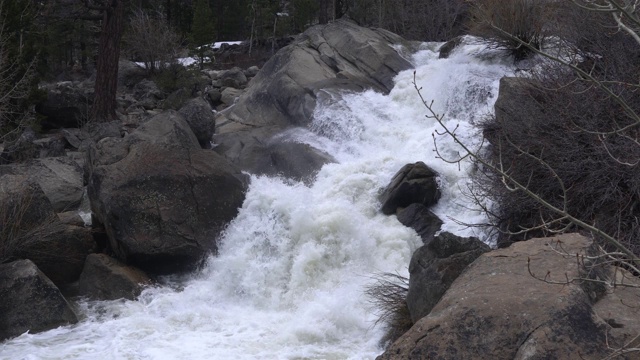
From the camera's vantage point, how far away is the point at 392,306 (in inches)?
332

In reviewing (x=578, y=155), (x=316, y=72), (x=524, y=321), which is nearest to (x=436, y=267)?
(x=524, y=321)

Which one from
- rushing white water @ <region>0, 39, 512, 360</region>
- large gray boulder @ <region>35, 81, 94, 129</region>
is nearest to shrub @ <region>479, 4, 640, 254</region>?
rushing white water @ <region>0, 39, 512, 360</region>

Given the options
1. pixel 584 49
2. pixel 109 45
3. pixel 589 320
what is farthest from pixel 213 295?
pixel 109 45

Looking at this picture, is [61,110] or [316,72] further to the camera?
[61,110]

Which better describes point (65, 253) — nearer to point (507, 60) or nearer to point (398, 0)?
point (507, 60)

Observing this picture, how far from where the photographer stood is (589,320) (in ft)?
17.6

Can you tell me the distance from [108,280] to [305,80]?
7.86 m

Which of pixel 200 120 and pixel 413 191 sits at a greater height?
pixel 200 120

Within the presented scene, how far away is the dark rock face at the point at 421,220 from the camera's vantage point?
10828mm

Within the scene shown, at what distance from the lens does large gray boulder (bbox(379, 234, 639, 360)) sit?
5.25 m

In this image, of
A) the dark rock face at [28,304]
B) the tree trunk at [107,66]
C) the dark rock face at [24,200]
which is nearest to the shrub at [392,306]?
the dark rock face at [28,304]

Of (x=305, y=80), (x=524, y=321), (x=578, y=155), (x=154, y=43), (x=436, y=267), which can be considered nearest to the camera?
(x=524, y=321)

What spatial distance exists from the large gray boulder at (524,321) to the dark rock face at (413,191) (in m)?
5.27

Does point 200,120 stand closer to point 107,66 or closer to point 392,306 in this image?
point 107,66
